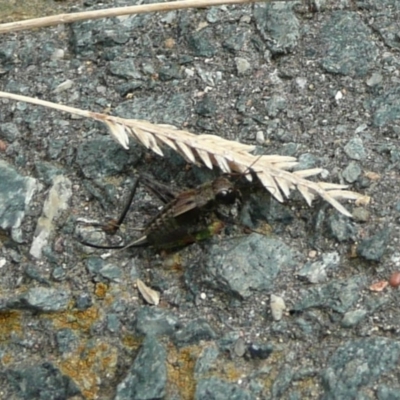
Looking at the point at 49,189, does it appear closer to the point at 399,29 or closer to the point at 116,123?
the point at 116,123

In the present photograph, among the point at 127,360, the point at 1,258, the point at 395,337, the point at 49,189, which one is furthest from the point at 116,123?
the point at 395,337

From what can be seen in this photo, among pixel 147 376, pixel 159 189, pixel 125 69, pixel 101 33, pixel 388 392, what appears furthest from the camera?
pixel 101 33

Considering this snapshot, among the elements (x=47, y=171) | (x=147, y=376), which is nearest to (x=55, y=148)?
(x=47, y=171)

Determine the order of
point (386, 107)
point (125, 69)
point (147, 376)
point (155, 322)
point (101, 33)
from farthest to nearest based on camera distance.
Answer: point (101, 33) → point (125, 69) → point (386, 107) → point (155, 322) → point (147, 376)

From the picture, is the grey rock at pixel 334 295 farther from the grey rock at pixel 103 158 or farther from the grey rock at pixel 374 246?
the grey rock at pixel 103 158

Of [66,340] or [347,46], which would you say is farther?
[347,46]

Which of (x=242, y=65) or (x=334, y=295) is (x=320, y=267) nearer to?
(x=334, y=295)
